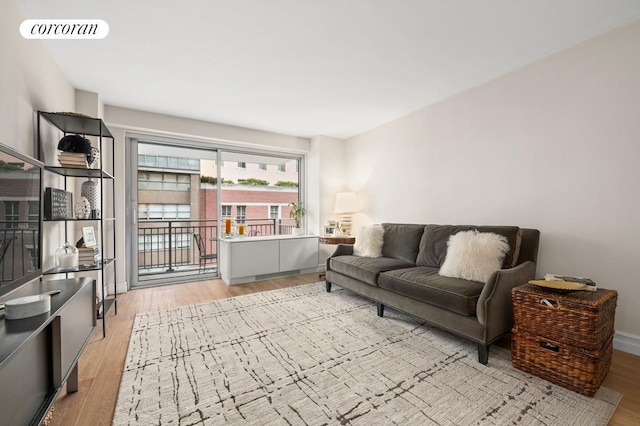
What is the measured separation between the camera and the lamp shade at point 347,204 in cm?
449

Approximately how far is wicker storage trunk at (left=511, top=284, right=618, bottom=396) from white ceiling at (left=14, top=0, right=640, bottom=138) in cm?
196

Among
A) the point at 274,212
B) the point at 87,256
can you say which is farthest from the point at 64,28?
the point at 274,212

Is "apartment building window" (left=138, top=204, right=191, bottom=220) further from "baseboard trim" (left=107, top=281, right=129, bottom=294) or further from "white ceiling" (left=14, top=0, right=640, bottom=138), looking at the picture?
"white ceiling" (left=14, top=0, right=640, bottom=138)

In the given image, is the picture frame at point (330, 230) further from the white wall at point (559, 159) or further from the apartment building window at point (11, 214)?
the apartment building window at point (11, 214)

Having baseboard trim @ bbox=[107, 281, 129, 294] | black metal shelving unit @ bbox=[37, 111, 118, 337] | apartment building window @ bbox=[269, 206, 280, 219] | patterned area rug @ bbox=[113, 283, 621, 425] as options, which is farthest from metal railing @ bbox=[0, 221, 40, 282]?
apartment building window @ bbox=[269, 206, 280, 219]

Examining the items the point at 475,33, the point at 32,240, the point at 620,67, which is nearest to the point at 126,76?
the point at 32,240

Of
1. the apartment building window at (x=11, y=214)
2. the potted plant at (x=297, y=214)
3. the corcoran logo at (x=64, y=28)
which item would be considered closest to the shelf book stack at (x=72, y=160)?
the corcoran logo at (x=64, y=28)

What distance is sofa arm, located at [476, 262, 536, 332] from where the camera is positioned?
187 centimetres

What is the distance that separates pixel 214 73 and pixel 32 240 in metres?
2.03

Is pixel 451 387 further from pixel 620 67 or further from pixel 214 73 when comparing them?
pixel 214 73

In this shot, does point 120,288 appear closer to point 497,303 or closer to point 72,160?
point 72,160

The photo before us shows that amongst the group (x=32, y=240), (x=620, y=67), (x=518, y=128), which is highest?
(x=620, y=67)

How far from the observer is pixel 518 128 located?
2658mm

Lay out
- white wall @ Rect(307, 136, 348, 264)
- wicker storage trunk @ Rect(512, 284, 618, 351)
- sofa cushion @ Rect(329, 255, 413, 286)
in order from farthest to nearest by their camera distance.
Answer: white wall @ Rect(307, 136, 348, 264), sofa cushion @ Rect(329, 255, 413, 286), wicker storage trunk @ Rect(512, 284, 618, 351)
